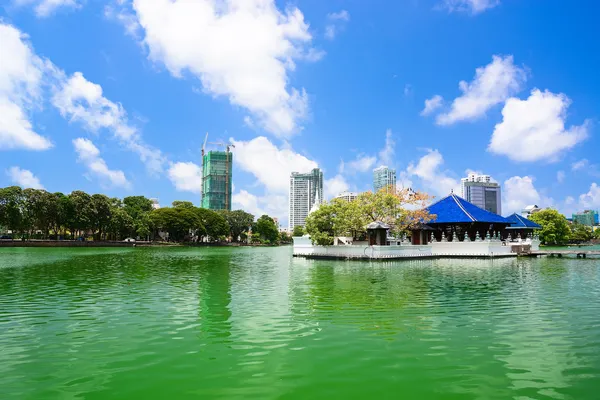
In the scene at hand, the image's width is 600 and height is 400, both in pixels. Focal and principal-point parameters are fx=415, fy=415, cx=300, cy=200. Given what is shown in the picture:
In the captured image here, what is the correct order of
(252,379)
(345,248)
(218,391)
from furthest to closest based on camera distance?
1. (345,248)
2. (252,379)
3. (218,391)

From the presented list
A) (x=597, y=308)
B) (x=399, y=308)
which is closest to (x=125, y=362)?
(x=399, y=308)

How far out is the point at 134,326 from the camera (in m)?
11.1

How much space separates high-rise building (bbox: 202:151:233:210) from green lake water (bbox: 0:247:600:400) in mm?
177828

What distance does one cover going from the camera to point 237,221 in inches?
4715

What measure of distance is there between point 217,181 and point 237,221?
7758cm

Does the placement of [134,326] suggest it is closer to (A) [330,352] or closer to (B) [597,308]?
(A) [330,352]

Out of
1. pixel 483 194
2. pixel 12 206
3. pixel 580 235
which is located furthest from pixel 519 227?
pixel 483 194

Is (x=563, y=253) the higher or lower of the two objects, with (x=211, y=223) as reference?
lower

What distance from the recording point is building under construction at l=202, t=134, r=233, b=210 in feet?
632

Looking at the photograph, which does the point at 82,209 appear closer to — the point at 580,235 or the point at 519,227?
the point at 519,227

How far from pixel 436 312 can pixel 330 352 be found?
5.54 meters

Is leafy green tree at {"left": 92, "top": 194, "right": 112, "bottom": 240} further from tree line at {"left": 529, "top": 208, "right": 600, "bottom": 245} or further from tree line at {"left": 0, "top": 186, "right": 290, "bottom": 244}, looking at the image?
tree line at {"left": 529, "top": 208, "right": 600, "bottom": 245}

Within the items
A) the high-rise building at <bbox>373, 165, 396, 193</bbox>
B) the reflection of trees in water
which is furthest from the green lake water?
the high-rise building at <bbox>373, 165, 396, 193</bbox>

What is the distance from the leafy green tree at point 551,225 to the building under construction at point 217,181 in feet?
443
